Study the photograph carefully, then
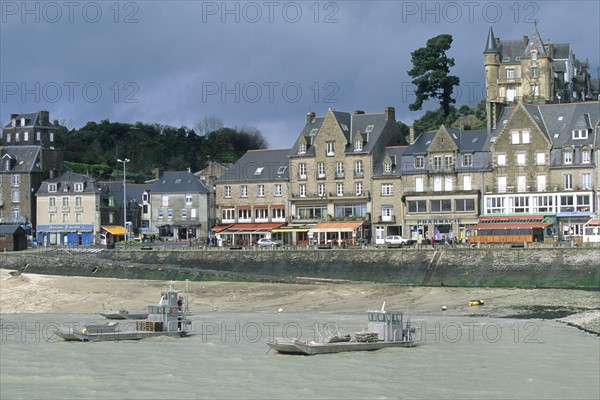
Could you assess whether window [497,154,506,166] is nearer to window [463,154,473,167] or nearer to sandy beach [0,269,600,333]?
window [463,154,473,167]

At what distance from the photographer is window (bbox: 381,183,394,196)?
8900 cm

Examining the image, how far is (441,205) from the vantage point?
3371 inches

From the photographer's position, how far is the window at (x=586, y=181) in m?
79.8

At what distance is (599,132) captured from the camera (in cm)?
8050

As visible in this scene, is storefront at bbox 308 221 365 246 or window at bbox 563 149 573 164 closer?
window at bbox 563 149 573 164

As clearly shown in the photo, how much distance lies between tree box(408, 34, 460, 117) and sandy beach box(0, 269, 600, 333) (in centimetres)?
4387

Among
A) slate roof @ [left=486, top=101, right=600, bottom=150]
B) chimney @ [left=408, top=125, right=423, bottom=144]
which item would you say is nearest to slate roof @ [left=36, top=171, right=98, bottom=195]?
chimney @ [left=408, top=125, right=423, bottom=144]

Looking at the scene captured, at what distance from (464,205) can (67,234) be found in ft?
132

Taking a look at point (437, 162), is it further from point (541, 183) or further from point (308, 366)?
point (308, 366)

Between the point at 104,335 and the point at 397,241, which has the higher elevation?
the point at 397,241

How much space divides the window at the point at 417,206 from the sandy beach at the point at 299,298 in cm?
1723

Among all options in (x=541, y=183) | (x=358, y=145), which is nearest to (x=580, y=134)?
(x=541, y=183)

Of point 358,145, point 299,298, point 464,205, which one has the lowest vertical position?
point 299,298

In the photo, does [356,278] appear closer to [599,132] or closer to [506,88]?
[599,132]
